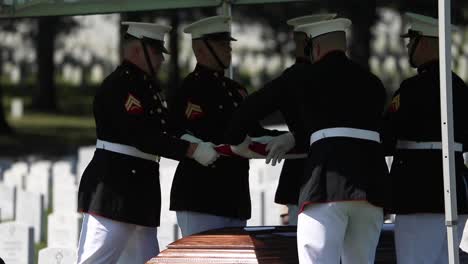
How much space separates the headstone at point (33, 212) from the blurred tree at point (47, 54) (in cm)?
2085

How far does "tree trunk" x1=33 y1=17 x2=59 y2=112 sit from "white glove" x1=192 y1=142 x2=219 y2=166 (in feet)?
88.3

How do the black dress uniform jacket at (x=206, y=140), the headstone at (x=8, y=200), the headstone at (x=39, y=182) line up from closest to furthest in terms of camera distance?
the black dress uniform jacket at (x=206, y=140), the headstone at (x=8, y=200), the headstone at (x=39, y=182)

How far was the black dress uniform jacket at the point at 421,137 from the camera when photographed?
6.78m

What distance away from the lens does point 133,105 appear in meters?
7.09

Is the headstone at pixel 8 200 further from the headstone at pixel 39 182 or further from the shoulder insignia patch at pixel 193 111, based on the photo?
the shoulder insignia patch at pixel 193 111

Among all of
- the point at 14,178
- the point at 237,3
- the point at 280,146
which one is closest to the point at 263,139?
the point at 280,146

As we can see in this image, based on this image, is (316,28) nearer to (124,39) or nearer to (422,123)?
(422,123)

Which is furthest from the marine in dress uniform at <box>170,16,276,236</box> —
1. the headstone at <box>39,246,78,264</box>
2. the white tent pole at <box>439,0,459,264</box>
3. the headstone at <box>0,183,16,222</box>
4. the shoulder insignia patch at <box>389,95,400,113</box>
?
the headstone at <box>0,183,16,222</box>

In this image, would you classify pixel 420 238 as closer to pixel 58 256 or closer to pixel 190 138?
pixel 190 138

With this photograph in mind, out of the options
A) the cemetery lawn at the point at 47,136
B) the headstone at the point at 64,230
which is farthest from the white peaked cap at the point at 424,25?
the cemetery lawn at the point at 47,136

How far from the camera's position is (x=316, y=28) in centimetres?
632

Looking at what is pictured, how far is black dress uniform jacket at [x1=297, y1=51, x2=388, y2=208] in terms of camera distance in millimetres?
6164

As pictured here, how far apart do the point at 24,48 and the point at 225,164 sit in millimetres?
38176

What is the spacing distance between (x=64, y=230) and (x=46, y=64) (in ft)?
81.0
